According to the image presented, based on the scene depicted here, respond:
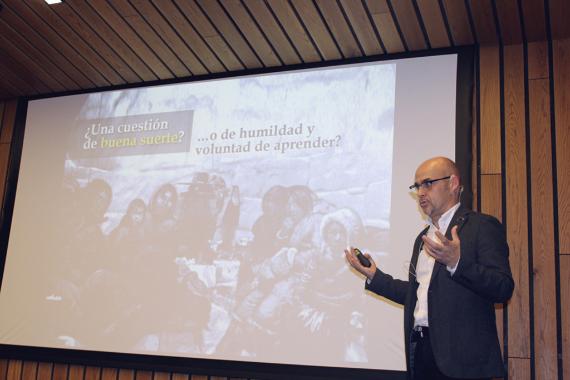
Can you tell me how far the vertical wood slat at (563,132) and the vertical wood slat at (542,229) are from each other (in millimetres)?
48

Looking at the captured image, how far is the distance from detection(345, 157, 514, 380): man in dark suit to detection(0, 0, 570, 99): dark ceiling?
1.41 meters

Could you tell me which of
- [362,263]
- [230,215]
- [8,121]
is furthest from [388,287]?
[8,121]

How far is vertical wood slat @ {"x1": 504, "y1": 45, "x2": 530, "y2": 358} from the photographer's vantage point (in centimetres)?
386

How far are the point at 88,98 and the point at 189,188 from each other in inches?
48.9

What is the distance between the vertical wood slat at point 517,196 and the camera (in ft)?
12.7

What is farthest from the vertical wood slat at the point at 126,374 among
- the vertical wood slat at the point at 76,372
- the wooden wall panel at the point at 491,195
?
the wooden wall panel at the point at 491,195

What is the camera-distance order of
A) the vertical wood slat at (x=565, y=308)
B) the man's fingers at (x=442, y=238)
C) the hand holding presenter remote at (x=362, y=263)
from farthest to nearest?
the vertical wood slat at (x=565, y=308) → the hand holding presenter remote at (x=362, y=263) → the man's fingers at (x=442, y=238)

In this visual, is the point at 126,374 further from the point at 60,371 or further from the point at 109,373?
the point at 60,371

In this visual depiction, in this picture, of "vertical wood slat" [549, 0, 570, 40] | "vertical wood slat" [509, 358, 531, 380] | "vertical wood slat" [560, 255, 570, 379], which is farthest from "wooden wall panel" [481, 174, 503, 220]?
"vertical wood slat" [549, 0, 570, 40]

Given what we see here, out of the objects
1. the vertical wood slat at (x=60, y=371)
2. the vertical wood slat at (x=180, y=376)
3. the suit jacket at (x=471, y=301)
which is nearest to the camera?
the suit jacket at (x=471, y=301)

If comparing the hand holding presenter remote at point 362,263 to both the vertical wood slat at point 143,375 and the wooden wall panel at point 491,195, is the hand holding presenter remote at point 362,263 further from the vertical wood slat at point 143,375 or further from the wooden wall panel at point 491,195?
the vertical wood slat at point 143,375

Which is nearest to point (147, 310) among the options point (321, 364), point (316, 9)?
point (321, 364)

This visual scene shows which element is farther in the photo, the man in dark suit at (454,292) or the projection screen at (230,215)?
the projection screen at (230,215)

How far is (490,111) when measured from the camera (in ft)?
13.8
